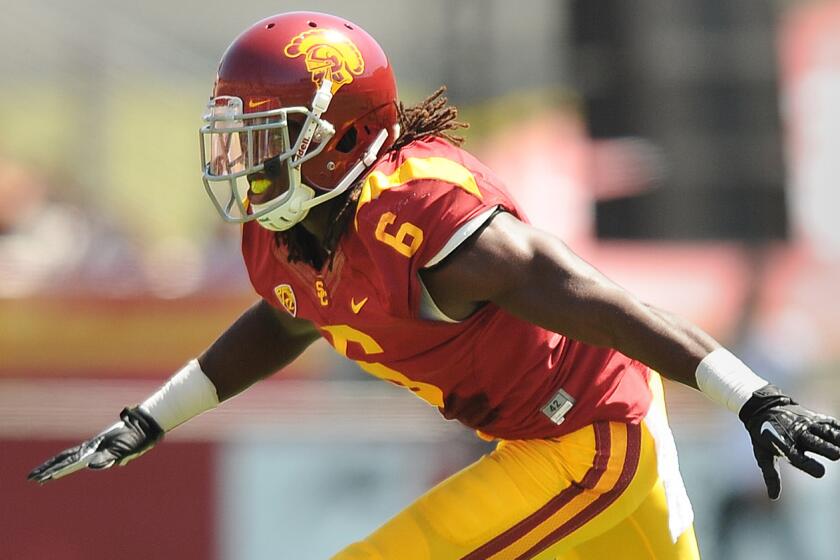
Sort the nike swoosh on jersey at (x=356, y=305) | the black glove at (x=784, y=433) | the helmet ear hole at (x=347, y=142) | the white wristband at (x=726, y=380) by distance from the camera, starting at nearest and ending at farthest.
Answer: the black glove at (x=784, y=433) < the white wristband at (x=726, y=380) < the nike swoosh on jersey at (x=356, y=305) < the helmet ear hole at (x=347, y=142)

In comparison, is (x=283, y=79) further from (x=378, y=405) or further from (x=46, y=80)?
(x=46, y=80)

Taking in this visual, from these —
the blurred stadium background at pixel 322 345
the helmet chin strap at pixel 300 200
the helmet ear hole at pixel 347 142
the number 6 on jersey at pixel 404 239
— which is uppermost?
the helmet ear hole at pixel 347 142

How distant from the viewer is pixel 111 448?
3201 millimetres

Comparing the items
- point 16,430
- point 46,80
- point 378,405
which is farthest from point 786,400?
point 46,80

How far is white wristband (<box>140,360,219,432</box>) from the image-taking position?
3.31 meters

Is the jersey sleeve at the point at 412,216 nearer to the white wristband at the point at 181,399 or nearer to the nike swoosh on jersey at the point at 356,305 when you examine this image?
the nike swoosh on jersey at the point at 356,305

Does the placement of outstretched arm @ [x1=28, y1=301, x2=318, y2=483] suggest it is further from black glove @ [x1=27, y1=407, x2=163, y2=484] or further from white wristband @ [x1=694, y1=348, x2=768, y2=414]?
white wristband @ [x1=694, y1=348, x2=768, y2=414]

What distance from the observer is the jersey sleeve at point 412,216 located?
270cm

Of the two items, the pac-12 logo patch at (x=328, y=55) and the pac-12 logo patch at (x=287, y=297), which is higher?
the pac-12 logo patch at (x=328, y=55)

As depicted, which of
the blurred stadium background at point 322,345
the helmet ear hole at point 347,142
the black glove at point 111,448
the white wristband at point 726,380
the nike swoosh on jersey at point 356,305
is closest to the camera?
the white wristband at point 726,380

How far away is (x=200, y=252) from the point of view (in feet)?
22.7

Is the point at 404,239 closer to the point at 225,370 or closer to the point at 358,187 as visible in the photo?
the point at 358,187

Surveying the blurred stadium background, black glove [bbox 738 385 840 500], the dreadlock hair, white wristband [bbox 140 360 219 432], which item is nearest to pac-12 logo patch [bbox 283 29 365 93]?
the dreadlock hair

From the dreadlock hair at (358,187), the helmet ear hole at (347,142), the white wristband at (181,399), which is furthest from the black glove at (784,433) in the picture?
the white wristband at (181,399)
